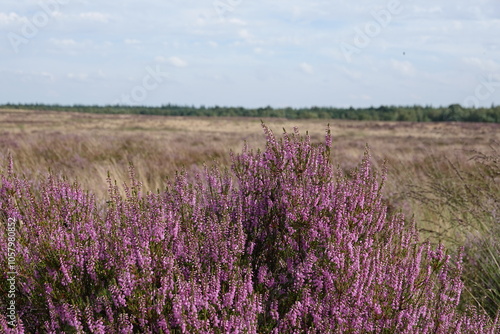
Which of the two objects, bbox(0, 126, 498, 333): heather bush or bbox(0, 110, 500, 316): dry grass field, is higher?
bbox(0, 126, 498, 333): heather bush

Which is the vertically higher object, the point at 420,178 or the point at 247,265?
the point at 247,265

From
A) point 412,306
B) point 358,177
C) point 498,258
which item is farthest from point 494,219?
point 412,306

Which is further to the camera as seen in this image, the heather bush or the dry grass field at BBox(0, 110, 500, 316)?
the dry grass field at BBox(0, 110, 500, 316)

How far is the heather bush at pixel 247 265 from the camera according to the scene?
7.06 ft

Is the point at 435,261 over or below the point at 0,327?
over

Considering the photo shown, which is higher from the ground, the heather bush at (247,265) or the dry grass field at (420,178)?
the heather bush at (247,265)

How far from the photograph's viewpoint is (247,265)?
257 cm

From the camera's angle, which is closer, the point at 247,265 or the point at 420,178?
the point at 247,265

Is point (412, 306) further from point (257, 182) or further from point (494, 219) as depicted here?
point (494, 219)

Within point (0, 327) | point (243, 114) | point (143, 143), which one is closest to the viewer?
point (0, 327)

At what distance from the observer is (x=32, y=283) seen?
2.55m

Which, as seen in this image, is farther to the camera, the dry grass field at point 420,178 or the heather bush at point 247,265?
the dry grass field at point 420,178

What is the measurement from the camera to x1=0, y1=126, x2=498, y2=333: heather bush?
215cm

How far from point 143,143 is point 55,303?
44.0ft
